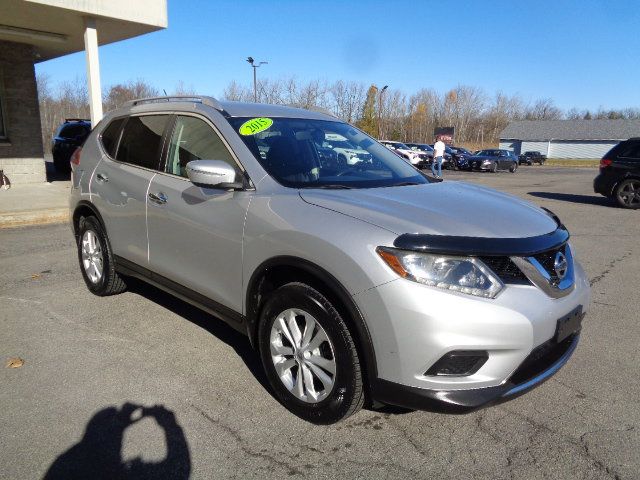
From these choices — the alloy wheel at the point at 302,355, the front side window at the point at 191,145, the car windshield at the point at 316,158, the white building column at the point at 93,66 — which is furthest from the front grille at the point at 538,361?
the white building column at the point at 93,66

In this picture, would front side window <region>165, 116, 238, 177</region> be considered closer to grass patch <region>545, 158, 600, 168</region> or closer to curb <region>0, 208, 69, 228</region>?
curb <region>0, 208, 69, 228</region>

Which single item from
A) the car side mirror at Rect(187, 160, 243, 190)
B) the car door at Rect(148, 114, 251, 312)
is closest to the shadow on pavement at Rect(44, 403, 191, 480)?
the car door at Rect(148, 114, 251, 312)

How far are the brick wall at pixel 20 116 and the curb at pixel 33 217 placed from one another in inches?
209

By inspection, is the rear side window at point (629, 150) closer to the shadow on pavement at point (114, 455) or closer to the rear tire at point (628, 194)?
the rear tire at point (628, 194)

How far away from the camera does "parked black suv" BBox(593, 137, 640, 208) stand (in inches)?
474

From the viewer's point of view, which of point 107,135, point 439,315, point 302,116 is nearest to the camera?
point 439,315

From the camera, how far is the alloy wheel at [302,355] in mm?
2617

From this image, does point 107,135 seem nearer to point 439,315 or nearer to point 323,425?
point 323,425

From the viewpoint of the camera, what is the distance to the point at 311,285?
104 inches

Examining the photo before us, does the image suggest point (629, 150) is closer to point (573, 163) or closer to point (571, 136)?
point (573, 163)

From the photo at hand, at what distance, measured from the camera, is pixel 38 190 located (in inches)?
481

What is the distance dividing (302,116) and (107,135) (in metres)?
2.02

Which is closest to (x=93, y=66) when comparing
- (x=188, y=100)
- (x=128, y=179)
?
(x=128, y=179)

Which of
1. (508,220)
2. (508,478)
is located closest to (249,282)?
(508,220)
